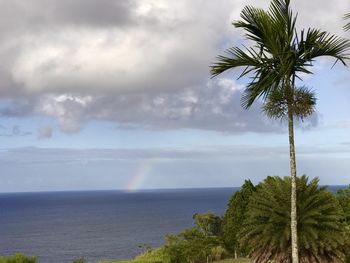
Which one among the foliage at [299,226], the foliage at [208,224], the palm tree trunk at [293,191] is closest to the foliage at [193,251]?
the foliage at [208,224]

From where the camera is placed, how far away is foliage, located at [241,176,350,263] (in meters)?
16.2

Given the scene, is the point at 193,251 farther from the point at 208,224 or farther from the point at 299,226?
the point at 299,226

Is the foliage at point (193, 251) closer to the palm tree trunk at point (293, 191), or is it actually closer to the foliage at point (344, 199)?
the foliage at point (344, 199)

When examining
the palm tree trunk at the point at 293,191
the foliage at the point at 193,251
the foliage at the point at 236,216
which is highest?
the palm tree trunk at the point at 293,191

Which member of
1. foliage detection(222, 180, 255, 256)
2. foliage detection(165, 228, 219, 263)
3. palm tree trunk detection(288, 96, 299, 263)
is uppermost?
palm tree trunk detection(288, 96, 299, 263)

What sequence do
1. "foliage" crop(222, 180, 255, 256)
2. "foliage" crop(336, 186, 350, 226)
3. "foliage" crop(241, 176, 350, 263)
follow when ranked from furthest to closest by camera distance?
"foliage" crop(336, 186, 350, 226)
"foliage" crop(222, 180, 255, 256)
"foliage" crop(241, 176, 350, 263)

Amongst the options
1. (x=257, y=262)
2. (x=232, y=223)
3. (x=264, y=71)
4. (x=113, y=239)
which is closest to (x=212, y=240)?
(x=232, y=223)

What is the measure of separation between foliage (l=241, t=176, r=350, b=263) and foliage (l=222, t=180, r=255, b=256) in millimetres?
24395

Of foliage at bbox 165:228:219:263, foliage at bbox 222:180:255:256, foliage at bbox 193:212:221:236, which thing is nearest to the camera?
foliage at bbox 165:228:219:263

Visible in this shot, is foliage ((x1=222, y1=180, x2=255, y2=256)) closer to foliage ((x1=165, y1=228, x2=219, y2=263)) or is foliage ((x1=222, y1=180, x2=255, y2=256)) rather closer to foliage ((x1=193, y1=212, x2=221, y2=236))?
foliage ((x1=165, y1=228, x2=219, y2=263))

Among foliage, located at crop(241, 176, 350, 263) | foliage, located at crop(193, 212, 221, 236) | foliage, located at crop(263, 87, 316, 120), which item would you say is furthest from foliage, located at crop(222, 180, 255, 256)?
foliage, located at crop(263, 87, 316, 120)

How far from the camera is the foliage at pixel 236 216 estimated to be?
42781 mm

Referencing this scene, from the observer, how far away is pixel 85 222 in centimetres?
16838

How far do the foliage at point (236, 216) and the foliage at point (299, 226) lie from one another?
2439 cm
